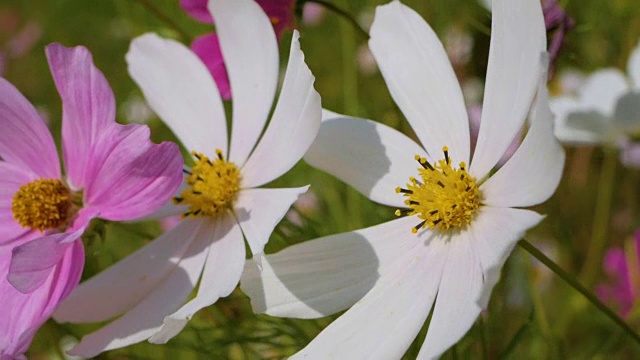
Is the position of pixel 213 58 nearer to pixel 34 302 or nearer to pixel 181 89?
pixel 181 89

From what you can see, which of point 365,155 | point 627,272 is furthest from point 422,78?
point 627,272

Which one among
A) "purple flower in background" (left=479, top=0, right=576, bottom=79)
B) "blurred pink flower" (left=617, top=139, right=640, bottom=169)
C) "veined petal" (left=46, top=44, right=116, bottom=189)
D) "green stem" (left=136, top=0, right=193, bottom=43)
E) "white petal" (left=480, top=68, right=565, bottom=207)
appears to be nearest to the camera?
"white petal" (left=480, top=68, right=565, bottom=207)

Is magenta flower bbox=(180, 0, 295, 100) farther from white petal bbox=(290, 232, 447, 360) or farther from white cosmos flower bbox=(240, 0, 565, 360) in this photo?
white petal bbox=(290, 232, 447, 360)

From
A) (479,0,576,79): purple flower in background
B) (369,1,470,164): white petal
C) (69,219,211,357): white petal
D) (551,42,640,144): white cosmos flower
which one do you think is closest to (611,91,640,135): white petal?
(551,42,640,144): white cosmos flower

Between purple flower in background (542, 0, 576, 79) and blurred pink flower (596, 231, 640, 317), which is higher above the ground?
purple flower in background (542, 0, 576, 79)

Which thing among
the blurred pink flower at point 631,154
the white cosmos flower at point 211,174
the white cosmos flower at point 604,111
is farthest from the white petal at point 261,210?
the blurred pink flower at point 631,154

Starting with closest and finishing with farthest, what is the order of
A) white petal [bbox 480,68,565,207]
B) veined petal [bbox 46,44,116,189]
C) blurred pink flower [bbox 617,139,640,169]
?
white petal [bbox 480,68,565,207]
veined petal [bbox 46,44,116,189]
blurred pink flower [bbox 617,139,640,169]

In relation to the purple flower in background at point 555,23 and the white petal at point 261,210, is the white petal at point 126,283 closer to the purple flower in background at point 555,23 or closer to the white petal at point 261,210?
the white petal at point 261,210

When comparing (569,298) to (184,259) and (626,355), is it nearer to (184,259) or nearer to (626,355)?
(626,355)
